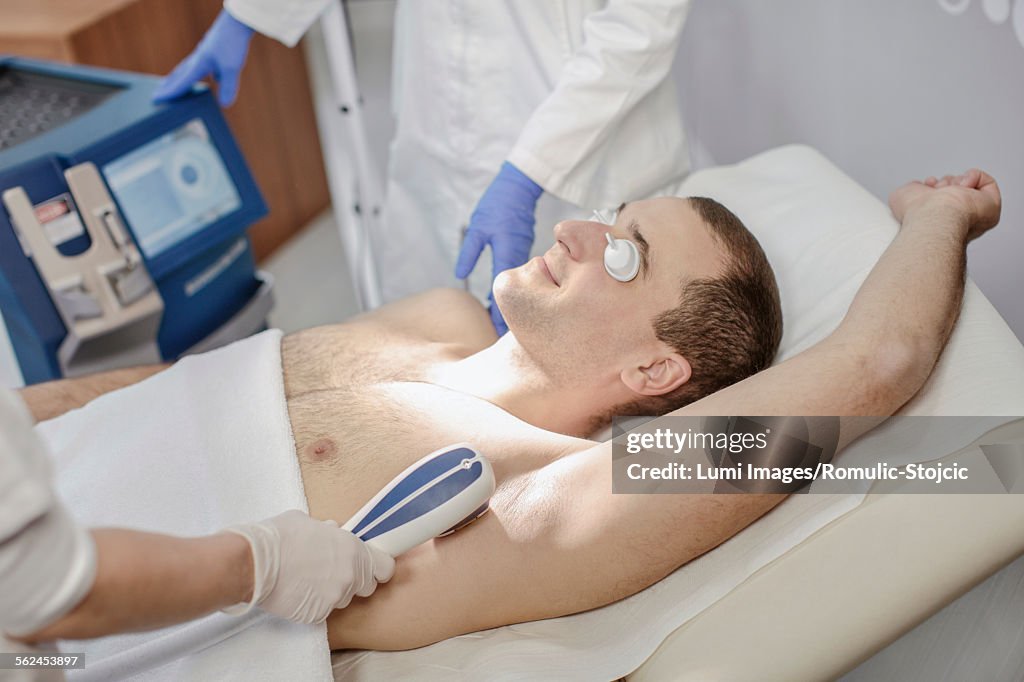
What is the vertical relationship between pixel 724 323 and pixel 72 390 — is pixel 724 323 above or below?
above

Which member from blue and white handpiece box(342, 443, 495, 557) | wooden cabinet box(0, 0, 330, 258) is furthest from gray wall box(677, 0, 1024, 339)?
wooden cabinet box(0, 0, 330, 258)

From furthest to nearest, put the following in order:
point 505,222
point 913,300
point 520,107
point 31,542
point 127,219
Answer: point 520,107
point 127,219
point 505,222
point 913,300
point 31,542

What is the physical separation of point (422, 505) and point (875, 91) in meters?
1.21

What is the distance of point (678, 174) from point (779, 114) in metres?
0.38

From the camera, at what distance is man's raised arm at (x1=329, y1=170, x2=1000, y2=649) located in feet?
3.42

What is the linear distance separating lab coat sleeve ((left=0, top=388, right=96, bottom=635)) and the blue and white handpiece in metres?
0.39

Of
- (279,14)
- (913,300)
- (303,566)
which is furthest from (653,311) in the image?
(279,14)

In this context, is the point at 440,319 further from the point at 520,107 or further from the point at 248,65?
the point at 248,65

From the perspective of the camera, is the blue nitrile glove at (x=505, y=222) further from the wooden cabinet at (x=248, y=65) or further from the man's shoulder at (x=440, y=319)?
the wooden cabinet at (x=248, y=65)

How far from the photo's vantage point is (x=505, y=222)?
5.13 feet

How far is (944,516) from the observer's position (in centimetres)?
100

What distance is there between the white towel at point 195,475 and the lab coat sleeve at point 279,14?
841mm

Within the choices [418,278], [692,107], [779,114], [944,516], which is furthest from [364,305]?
[944,516]

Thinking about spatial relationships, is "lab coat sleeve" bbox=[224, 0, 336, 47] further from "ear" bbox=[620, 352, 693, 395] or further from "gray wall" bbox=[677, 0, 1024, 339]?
"ear" bbox=[620, 352, 693, 395]
